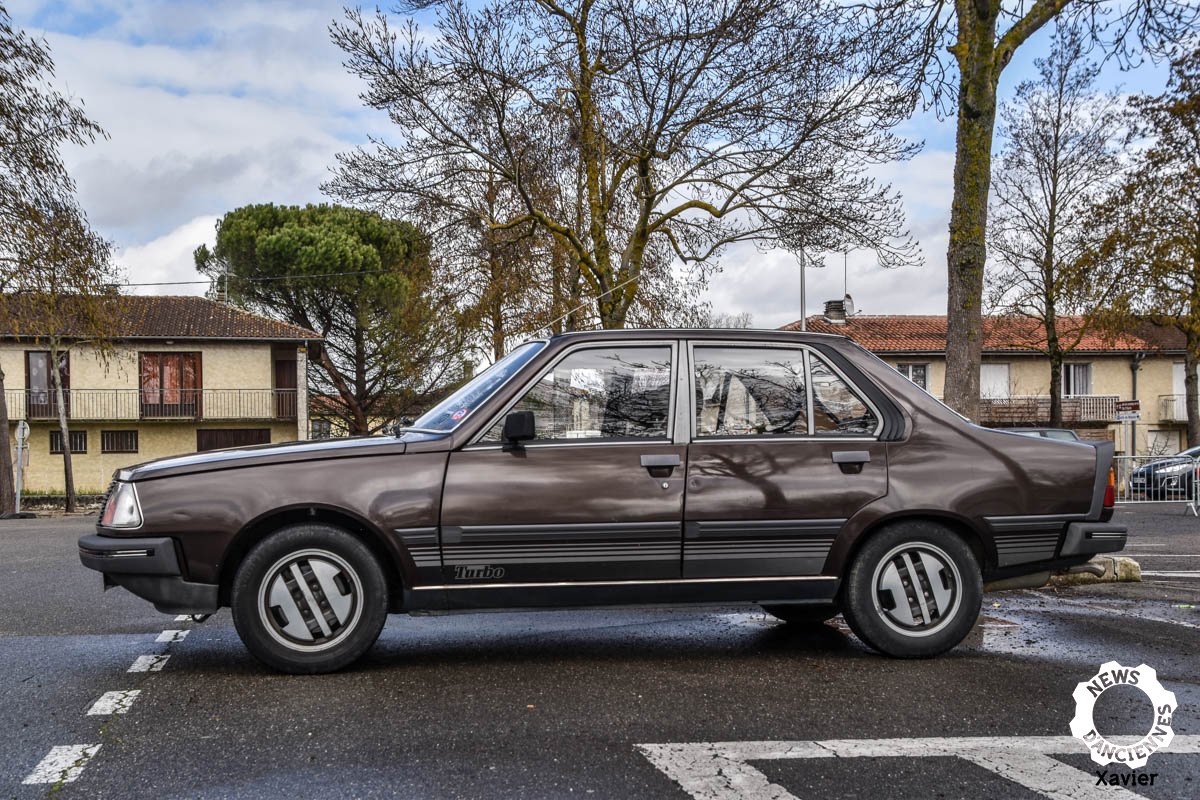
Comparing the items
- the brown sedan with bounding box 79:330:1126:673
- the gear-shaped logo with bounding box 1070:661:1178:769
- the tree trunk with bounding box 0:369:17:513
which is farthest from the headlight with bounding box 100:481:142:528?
the tree trunk with bounding box 0:369:17:513

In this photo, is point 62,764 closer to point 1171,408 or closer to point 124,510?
point 124,510

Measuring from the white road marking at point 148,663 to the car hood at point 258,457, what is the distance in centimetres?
93

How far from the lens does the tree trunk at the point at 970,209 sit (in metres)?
8.38

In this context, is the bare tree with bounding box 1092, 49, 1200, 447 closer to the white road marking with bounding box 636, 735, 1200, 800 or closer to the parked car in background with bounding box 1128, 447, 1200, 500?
the parked car in background with bounding box 1128, 447, 1200, 500

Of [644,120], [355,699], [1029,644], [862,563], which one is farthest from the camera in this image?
[644,120]

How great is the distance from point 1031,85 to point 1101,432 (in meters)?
22.3

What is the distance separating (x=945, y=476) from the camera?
16.0ft

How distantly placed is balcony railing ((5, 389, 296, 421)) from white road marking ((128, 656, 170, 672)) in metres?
37.6

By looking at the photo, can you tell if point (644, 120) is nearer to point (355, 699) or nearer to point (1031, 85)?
point (355, 699)

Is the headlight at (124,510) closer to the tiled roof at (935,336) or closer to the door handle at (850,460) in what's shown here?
the door handle at (850,460)

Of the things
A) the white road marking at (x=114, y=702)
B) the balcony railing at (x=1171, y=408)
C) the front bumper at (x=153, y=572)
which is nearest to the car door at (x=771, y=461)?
the front bumper at (x=153, y=572)

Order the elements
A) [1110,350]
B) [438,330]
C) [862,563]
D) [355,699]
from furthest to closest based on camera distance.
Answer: [1110,350] → [438,330] → [862,563] → [355,699]

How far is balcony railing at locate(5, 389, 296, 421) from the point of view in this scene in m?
39.4

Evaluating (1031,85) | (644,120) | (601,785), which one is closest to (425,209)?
(644,120)
